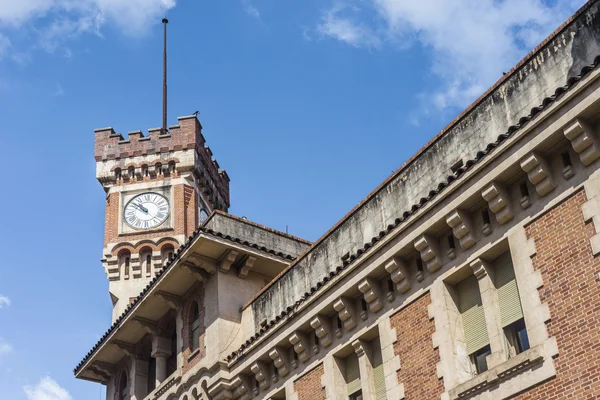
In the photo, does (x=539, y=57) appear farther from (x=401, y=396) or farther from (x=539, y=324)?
(x=401, y=396)

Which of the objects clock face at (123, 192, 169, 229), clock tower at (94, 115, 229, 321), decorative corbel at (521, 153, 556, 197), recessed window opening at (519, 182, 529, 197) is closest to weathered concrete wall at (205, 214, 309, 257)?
recessed window opening at (519, 182, 529, 197)

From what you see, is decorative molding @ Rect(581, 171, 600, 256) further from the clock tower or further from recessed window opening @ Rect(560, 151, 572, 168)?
the clock tower

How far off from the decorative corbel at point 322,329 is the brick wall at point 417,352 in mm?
2306

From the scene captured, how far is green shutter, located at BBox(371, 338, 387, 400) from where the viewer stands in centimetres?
2020

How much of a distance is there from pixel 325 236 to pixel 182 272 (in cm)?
593

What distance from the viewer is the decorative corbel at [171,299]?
94.1 feet

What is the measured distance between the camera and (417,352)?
1912 cm

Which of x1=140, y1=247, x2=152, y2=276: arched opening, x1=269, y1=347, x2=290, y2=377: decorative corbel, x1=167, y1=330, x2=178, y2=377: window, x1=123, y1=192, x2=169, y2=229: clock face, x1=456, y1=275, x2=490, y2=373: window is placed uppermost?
x1=123, y1=192, x2=169, y2=229: clock face

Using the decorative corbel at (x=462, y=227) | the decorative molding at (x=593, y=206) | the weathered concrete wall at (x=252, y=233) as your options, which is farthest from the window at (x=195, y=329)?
the decorative molding at (x=593, y=206)

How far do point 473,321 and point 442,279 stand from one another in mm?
1124

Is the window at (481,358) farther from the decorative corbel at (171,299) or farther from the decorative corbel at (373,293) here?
the decorative corbel at (171,299)

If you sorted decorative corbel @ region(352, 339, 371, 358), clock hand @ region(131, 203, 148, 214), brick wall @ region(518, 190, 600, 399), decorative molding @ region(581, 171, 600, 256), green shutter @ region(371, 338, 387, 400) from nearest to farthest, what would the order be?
1. brick wall @ region(518, 190, 600, 399)
2. decorative molding @ region(581, 171, 600, 256)
3. green shutter @ region(371, 338, 387, 400)
4. decorative corbel @ region(352, 339, 371, 358)
5. clock hand @ region(131, 203, 148, 214)

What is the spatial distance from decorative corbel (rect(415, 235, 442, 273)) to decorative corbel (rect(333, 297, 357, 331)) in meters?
2.60

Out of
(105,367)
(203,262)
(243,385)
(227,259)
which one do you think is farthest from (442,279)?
(105,367)
